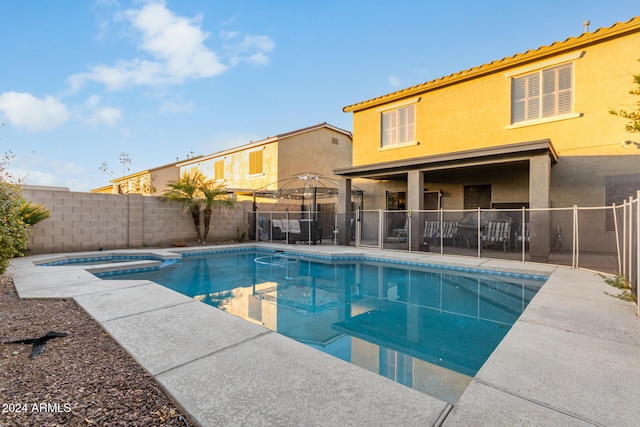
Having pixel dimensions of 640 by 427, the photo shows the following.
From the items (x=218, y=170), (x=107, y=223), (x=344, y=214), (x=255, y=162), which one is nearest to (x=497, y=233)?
(x=344, y=214)

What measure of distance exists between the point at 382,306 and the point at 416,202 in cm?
577

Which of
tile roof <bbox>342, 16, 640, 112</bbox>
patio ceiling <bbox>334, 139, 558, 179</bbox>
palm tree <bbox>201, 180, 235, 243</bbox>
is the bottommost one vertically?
palm tree <bbox>201, 180, 235, 243</bbox>

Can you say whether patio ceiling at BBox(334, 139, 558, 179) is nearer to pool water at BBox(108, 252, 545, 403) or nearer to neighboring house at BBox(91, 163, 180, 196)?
pool water at BBox(108, 252, 545, 403)

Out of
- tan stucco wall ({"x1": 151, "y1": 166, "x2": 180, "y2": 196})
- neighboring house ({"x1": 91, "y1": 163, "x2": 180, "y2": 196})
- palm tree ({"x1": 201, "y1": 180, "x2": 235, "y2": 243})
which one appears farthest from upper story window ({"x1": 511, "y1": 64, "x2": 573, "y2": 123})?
tan stucco wall ({"x1": 151, "y1": 166, "x2": 180, "y2": 196})

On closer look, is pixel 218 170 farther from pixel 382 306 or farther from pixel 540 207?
pixel 540 207

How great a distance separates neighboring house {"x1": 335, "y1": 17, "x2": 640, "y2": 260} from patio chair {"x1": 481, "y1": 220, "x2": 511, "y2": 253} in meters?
1.10

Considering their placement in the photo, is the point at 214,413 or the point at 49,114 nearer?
the point at 214,413

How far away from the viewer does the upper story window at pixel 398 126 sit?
42.7 ft

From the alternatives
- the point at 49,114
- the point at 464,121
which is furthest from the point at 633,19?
the point at 49,114

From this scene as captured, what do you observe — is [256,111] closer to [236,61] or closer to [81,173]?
[236,61]

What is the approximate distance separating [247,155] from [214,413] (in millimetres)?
19841

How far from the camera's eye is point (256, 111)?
65.8 feet

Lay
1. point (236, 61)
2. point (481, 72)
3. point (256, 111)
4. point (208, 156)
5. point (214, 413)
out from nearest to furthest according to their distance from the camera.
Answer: point (214, 413) → point (481, 72) → point (236, 61) → point (256, 111) → point (208, 156)

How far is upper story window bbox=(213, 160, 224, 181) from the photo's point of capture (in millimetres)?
23188
